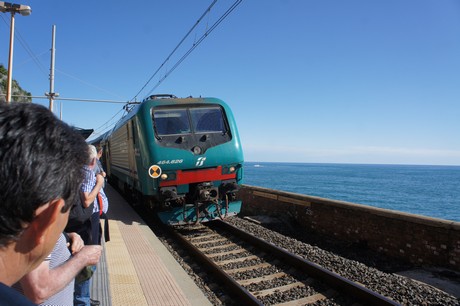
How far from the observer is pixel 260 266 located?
602cm

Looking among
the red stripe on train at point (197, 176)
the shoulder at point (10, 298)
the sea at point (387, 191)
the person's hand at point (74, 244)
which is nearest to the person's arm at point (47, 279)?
the person's hand at point (74, 244)

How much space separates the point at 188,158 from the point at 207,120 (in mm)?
1181

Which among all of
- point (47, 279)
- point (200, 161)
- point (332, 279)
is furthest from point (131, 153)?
point (47, 279)

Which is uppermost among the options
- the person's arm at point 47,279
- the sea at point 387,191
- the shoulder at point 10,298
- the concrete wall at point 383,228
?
the shoulder at point 10,298

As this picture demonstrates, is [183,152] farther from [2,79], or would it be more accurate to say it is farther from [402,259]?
[2,79]

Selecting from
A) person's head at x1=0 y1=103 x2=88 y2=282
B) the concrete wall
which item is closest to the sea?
the concrete wall

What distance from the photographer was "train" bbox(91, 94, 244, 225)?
7957mm

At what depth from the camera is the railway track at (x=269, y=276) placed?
15.2 feet

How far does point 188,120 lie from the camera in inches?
337

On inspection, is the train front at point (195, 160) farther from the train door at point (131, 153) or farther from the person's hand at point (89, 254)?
the person's hand at point (89, 254)

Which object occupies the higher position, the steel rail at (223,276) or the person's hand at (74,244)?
the person's hand at (74,244)

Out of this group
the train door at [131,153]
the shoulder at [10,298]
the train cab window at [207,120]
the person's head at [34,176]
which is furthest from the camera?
the train door at [131,153]

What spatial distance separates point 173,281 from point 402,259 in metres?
4.18

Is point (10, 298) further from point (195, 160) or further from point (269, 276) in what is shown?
point (195, 160)
